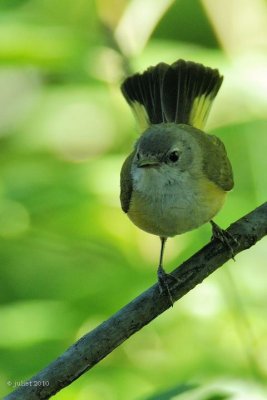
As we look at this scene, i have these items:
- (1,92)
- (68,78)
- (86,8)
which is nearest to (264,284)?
(68,78)

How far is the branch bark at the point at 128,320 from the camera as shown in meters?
2.48

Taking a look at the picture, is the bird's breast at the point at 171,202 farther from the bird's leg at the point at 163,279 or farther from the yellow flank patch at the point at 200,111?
the yellow flank patch at the point at 200,111

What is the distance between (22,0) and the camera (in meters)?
3.67

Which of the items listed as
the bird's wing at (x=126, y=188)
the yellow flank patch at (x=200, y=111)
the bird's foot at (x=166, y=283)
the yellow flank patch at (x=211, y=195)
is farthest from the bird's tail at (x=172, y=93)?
the bird's foot at (x=166, y=283)

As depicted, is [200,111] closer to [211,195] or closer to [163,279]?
[211,195]

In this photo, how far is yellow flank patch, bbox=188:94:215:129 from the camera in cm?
419

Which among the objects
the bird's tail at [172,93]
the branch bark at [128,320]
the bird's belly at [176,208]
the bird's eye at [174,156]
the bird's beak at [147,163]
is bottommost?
the branch bark at [128,320]

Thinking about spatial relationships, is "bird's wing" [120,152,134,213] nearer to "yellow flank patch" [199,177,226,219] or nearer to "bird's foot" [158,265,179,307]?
"yellow flank patch" [199,177,226,219]

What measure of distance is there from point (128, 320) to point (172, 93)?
196 cm

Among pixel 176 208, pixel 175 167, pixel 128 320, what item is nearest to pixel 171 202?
pixel 176 208

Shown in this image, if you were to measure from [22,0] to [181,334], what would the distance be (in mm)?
1716

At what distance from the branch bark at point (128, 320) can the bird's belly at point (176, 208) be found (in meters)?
0.53

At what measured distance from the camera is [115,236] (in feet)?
12.5

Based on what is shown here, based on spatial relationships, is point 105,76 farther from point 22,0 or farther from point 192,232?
point 192,232
